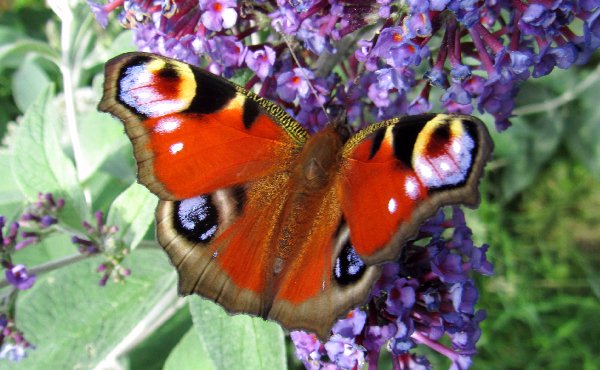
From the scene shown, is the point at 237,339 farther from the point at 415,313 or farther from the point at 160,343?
the point at 160,343

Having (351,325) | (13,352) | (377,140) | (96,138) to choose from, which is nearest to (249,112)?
(377,140)

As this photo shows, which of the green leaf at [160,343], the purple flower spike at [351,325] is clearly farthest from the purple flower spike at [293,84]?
the green leaf at [160,343]

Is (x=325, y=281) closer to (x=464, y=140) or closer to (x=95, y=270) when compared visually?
(x=464, y=140)

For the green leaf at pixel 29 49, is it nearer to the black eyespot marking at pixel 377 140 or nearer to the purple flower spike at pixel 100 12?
the purple flower spike at pixel 100 12

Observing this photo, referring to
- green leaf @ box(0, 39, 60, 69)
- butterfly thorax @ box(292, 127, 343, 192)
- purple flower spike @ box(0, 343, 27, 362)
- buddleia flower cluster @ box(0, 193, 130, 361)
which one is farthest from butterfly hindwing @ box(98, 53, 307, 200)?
green leaf @ box(0, 39, 60, 69)

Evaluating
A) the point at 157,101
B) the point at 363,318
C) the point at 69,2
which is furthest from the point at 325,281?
the point at 69,2
